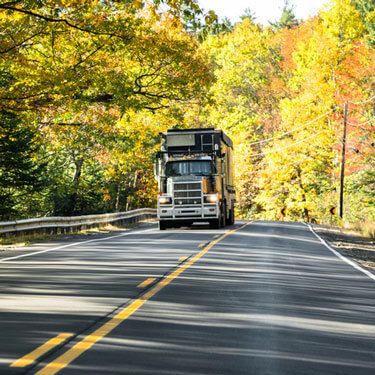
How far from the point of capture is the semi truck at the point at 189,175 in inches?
1443

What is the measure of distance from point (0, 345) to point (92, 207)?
43.4 m

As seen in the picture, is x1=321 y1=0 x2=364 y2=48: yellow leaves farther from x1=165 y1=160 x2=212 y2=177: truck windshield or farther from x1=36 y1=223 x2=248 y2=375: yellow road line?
x1=36 y1=223 x2=248 y2=375: yellow road line

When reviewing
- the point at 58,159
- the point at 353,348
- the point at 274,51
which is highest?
the point at 274,51

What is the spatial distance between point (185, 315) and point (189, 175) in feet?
85.1

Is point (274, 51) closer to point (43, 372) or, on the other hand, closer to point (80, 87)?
point (80, 87)

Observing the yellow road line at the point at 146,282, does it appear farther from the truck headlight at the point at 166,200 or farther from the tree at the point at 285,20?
the tree at the point at 285,20

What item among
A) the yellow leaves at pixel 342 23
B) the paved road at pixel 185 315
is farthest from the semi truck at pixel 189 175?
the yellow leaves at pixel 342 23

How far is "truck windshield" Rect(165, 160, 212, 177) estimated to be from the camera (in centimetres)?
3672

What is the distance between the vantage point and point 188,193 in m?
36.8

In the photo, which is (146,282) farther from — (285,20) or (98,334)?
(285,20)

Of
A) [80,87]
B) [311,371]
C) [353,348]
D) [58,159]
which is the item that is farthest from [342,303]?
[58,159]

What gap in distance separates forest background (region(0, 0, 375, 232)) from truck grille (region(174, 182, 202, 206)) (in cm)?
284

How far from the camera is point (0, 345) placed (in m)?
8.65

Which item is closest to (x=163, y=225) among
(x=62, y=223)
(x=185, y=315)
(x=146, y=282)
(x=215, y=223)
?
(x=215, y=223)
